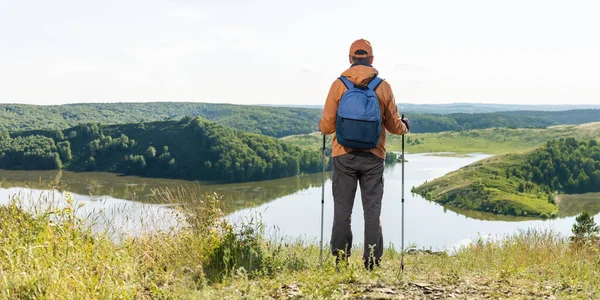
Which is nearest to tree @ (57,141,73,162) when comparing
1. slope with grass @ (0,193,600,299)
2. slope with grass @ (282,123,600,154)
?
slope with grass @ (282,123,600,154)

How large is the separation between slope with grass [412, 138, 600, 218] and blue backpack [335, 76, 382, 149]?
79.1m

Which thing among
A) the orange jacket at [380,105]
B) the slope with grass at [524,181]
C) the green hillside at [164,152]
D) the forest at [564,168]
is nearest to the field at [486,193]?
the slope with grass at [524,181]

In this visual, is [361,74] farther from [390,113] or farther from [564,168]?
[564,168]

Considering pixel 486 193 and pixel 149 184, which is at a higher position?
pixel 486 193

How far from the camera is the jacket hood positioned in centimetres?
462

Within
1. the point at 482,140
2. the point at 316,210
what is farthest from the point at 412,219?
the point at 482,140

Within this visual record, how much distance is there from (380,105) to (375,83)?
197mm

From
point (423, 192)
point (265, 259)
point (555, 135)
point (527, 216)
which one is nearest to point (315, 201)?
point (423, 192)

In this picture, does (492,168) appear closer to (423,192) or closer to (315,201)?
(423,192)

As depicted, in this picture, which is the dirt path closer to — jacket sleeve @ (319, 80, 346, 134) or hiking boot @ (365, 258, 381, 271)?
hiking boot @ (365, 258, 381, 271)

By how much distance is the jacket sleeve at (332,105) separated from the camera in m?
4.71

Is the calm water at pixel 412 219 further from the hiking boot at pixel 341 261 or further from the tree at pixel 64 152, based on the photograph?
the tree at pixel 64 152

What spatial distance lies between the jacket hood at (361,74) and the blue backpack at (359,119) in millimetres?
82

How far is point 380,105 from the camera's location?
184 inches
